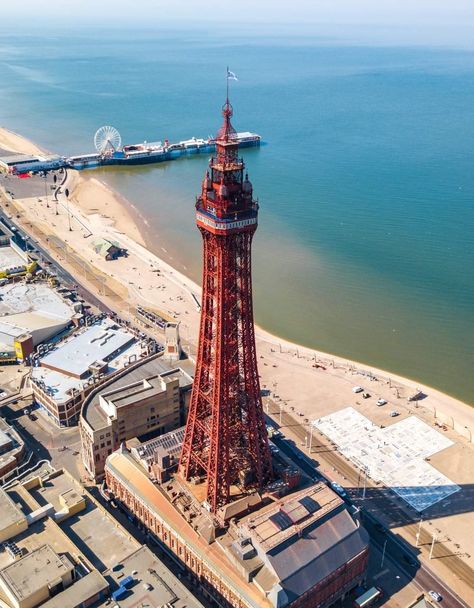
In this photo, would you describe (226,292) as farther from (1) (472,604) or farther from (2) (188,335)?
(2) (188,335)

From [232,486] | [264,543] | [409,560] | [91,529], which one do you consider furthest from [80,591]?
[409,560]

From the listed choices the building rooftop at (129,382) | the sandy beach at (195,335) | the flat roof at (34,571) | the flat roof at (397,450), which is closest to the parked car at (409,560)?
the flat roof at (397,450)

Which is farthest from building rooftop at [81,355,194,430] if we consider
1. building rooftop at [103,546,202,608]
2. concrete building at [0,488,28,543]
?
building rooftop at [103,546,202,608]

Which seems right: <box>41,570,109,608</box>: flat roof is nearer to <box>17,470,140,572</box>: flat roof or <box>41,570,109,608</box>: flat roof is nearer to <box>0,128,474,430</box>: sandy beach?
<box>17,470,140,572</box>: flat roof

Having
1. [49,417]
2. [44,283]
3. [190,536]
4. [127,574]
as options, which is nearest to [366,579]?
[190,536]

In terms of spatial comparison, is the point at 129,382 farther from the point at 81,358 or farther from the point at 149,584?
the point at 149,584

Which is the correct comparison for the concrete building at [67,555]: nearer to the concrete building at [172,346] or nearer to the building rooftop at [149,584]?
the building rooftop at [149,584]
